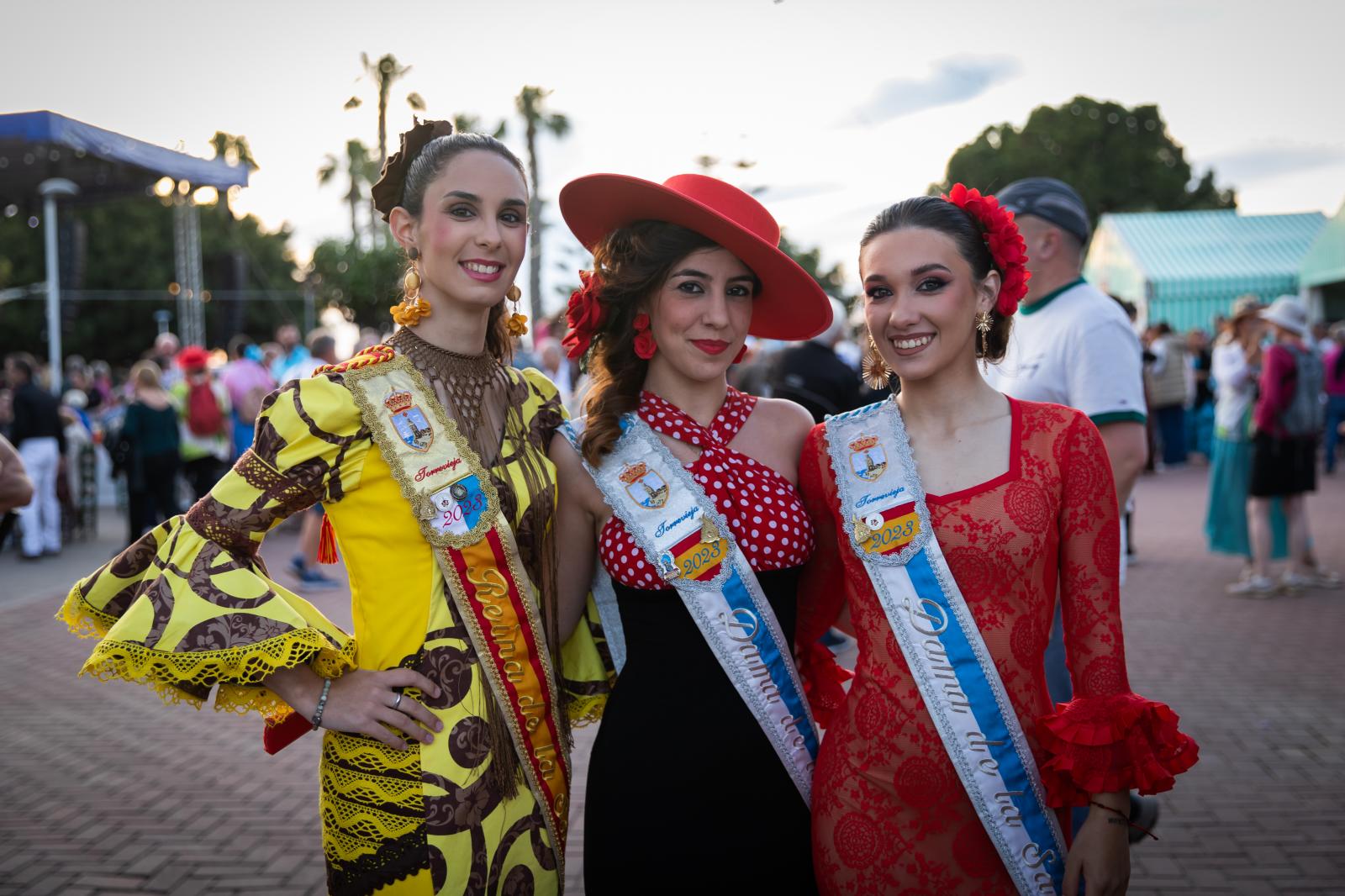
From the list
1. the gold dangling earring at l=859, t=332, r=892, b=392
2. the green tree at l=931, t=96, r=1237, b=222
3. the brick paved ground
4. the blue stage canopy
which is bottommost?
the brick paved ground

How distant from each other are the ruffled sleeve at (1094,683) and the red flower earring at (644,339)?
92 centimetres

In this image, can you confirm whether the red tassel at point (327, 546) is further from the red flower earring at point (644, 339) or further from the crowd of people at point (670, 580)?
the red flower earring at point (644, 339)

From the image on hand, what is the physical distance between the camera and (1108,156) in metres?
40.2

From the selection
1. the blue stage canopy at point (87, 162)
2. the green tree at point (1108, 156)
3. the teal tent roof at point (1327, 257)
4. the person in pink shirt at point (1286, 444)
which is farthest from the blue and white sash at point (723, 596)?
the green tree at point (1108, 156)

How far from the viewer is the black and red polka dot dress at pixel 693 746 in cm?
206

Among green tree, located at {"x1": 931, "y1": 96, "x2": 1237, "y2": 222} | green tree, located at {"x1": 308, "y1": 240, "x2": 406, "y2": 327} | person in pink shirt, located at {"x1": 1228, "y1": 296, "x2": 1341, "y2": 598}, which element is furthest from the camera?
green tree, located at {"x1": 931, "y1": 96, "x2": 1237, "y2": 222}

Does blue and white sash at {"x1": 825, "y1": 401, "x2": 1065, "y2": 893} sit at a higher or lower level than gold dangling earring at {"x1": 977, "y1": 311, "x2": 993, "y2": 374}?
lower

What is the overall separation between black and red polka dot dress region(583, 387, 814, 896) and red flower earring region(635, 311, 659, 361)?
0.29 metres

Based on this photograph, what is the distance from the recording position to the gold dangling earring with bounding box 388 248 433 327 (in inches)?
83.9

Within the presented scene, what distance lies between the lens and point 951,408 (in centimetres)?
204

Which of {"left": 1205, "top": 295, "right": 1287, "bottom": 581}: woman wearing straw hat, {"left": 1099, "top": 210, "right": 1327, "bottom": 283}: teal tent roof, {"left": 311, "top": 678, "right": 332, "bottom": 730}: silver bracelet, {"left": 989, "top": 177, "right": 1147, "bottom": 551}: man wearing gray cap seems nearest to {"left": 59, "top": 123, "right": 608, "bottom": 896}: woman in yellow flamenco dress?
{"left": 311, "top": 678, "right": 332, "bottom": 730}: silver bracelet

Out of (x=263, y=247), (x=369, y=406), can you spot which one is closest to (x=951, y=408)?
(x=369, y=406)

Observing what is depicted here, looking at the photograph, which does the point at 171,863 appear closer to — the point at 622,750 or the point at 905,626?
the point at 622,750

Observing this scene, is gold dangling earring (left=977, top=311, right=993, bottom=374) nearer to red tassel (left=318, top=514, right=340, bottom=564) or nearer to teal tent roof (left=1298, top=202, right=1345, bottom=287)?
red tassel (left=318, top=514, right=340, bottom=564)
